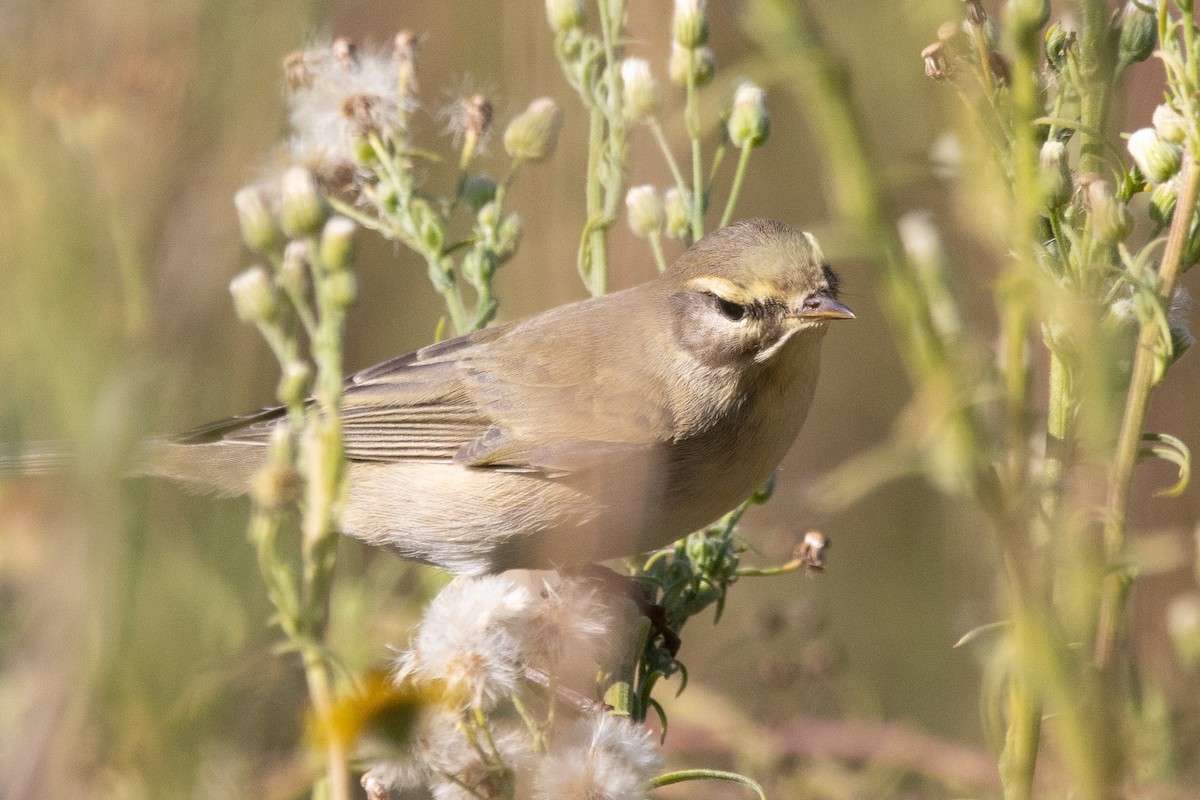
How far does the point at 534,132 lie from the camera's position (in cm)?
246

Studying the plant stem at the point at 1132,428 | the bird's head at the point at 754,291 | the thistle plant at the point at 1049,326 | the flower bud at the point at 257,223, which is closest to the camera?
the thistle plant at the point at 1049,326

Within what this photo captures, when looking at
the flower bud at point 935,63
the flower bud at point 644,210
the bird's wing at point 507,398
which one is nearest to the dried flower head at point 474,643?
the flower bud at point 644,210

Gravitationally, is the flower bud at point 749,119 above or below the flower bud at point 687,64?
below

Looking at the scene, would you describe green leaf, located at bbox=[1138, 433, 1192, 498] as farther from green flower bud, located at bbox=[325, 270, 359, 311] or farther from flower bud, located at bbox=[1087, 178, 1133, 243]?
green flower bud, located at bbox=[325, 270, 359, 311]

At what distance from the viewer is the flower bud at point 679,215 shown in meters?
2.28

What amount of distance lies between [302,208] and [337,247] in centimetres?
14

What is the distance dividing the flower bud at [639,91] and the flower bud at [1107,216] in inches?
34.9

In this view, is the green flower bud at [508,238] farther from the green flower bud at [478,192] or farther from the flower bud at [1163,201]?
the flower bud at [1163,201]

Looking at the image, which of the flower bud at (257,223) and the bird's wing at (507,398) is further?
the bird's wing at (507,398)

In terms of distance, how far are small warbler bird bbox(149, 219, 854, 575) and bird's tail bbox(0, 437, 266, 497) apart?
0.01 m

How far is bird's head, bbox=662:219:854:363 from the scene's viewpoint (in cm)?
256

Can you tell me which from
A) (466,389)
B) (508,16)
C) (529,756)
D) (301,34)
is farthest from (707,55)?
(529,756)

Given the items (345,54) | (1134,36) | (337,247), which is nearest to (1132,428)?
(1134,36)

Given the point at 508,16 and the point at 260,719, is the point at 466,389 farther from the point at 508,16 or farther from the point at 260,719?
the point at 260,719
